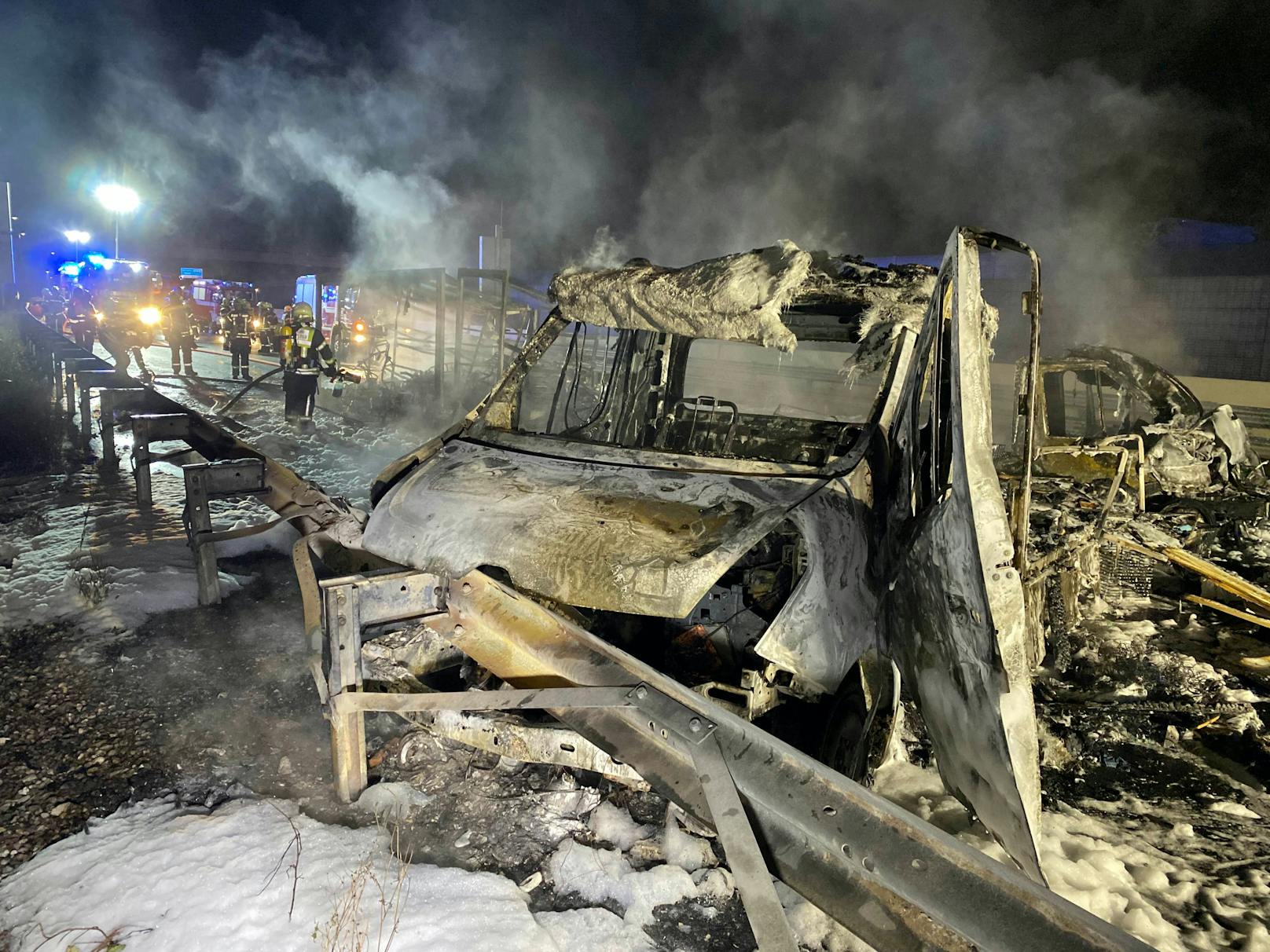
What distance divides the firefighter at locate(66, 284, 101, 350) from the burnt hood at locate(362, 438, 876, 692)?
16355mm

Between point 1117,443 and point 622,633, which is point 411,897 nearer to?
point 622,633

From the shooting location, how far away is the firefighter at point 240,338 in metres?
16.5

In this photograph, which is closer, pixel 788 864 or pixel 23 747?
pixel 788 864

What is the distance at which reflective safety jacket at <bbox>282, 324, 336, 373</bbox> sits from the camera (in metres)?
11.5

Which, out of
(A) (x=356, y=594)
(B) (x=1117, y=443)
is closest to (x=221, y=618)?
(A) (x=356, y=594)

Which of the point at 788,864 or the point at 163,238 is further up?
the point at 163,238

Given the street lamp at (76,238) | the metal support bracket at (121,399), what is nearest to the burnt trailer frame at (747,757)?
the metal support bracket at (121,399)

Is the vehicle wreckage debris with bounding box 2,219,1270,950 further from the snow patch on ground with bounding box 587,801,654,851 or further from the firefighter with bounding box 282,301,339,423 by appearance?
the firefighter with bounding box 282,301,339,423

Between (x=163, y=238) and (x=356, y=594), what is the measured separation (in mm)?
60777

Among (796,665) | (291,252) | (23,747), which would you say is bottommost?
(23,747)

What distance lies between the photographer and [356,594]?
8.50 ft

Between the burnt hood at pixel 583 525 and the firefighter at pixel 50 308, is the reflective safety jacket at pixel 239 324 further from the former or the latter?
the burnt hood at pixel 583 525

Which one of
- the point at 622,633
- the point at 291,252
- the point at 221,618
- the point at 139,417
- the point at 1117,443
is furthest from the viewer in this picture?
the point at 291,252

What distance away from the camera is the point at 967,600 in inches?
77.6
